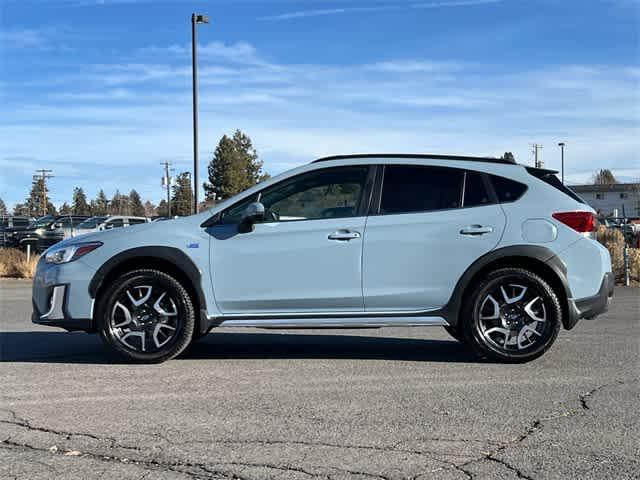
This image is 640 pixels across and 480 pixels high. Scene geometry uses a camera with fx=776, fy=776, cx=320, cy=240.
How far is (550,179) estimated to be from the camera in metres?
6.83

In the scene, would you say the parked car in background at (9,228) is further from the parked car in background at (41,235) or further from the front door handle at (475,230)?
the front door handle at (475,230)

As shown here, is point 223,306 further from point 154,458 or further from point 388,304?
point 154,458

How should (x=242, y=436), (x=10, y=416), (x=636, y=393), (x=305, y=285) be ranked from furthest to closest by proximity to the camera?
(x=305, y=285)
(x=636, y=393)
(x=10, y=416)
(x=242, y=436)

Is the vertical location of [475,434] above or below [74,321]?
below

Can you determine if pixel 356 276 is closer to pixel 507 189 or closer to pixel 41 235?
pixel 507 189

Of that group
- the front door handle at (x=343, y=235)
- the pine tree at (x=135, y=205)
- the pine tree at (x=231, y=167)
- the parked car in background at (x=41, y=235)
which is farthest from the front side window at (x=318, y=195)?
the pine tree at (x=135, y=205)

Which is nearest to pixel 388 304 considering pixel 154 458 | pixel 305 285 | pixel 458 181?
pixel 305 285

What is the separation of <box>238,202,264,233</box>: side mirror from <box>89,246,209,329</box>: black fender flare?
1.74 ft

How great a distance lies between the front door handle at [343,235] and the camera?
655cm

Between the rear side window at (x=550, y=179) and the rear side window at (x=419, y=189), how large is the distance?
655mm

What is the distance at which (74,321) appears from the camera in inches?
259

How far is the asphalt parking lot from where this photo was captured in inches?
154

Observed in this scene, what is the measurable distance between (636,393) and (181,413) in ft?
10.4

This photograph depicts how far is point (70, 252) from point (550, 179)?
4244mm
